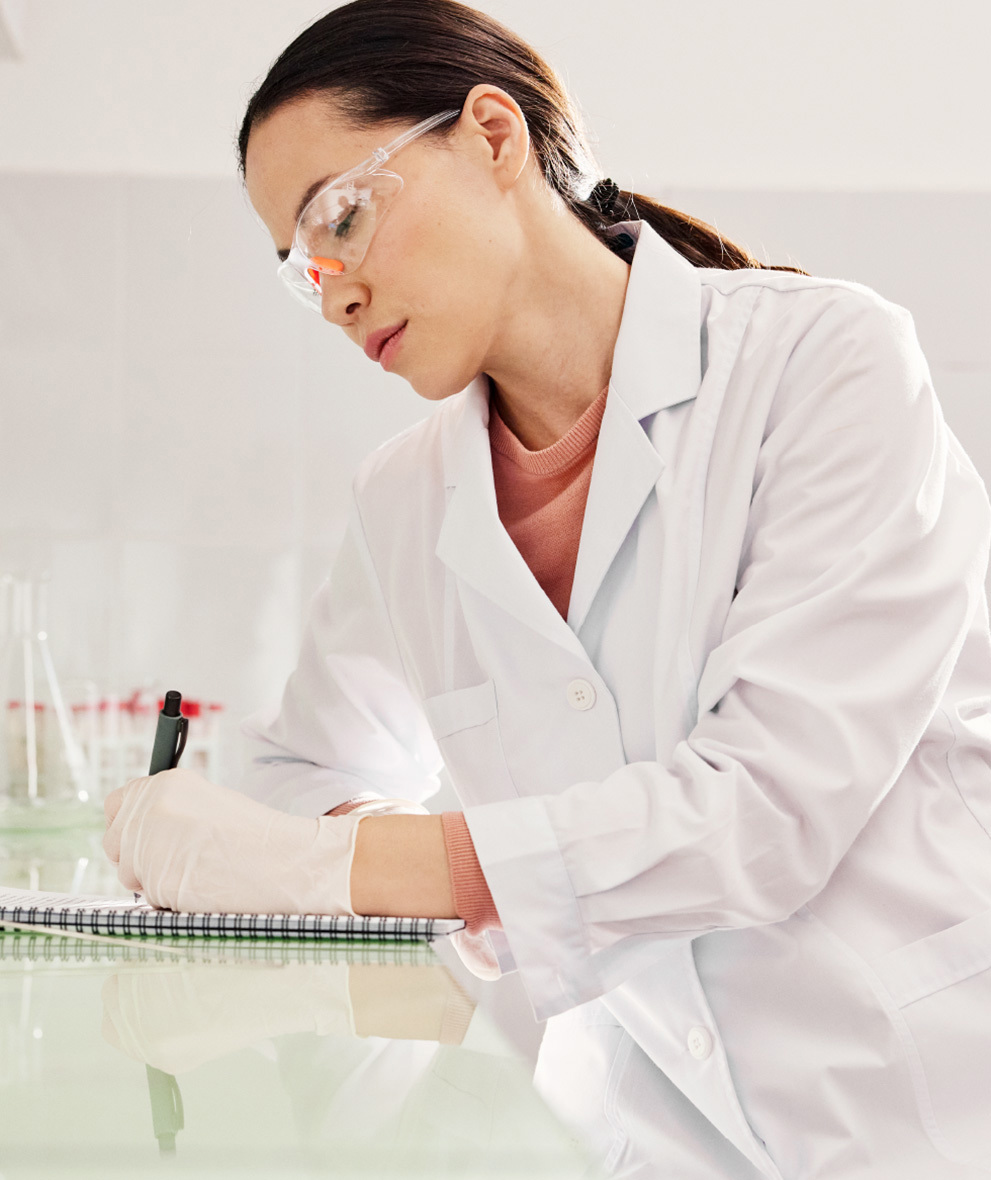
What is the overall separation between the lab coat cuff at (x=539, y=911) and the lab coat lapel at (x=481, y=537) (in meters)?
0.24

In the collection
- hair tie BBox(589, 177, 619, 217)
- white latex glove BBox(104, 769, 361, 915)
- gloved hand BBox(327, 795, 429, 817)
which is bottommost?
gloved hand BBox(327, 795, 429, 817)

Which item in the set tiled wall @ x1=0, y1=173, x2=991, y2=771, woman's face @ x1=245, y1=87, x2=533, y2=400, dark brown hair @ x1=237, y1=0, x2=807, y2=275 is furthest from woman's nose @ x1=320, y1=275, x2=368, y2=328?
tiled wall @ x1=0, y1=173, x2=991, y2=771

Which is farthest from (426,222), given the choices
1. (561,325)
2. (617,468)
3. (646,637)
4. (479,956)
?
(479,956)

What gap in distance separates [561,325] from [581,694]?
1.25 feet

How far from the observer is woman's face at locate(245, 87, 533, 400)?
0.99 meters

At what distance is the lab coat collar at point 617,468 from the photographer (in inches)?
38.2

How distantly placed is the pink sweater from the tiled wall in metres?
0.90

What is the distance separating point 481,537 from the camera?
1048mm

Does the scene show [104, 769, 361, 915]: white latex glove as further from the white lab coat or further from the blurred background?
the blurred background

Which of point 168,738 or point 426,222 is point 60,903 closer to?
point 168,738

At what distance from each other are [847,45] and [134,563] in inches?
63.2

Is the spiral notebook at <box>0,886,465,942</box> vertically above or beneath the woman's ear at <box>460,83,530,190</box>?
beneath

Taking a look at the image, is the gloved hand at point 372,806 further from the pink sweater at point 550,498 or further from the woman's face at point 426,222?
the woman's face at point 426,222

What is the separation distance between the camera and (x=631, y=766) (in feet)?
2.60
